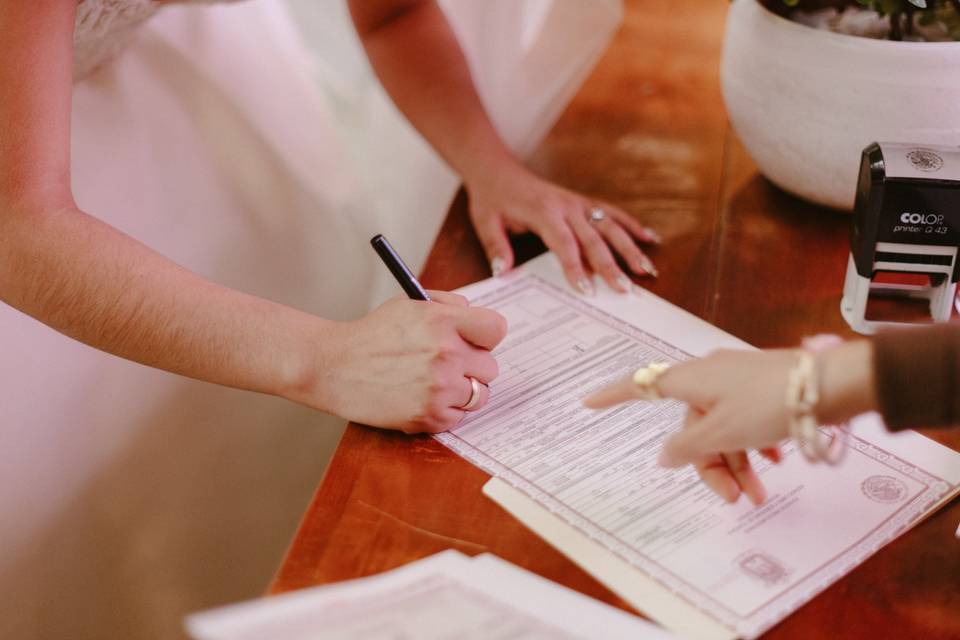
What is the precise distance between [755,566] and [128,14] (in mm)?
805

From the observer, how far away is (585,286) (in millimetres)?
877

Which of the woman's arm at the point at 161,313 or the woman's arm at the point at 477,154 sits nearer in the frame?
the woman's arm at the point at 161,313

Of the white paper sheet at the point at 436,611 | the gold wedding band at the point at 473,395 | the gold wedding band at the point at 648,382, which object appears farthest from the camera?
the gold wedding band at the point at 473,395

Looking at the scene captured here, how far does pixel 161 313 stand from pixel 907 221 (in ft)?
1.98

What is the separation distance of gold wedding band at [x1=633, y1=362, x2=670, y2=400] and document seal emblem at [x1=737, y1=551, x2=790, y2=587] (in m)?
0.11

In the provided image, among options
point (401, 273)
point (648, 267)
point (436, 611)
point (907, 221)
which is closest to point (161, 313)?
point (401, 273)

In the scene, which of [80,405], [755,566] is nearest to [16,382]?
[80,405]

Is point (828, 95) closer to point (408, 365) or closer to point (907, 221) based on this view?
point (907, 221)

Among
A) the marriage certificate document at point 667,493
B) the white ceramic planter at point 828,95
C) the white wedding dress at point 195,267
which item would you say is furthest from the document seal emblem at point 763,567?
the white wedding dress at point 195,267

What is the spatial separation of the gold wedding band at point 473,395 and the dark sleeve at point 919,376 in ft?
0.99

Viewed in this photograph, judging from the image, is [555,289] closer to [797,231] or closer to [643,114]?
[797,231]

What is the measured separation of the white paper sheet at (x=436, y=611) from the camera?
0.49 meters

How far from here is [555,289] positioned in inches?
34.9

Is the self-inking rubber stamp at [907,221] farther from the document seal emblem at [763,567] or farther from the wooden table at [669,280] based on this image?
the document seal emblem at [763,567]
